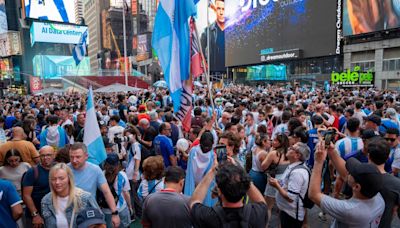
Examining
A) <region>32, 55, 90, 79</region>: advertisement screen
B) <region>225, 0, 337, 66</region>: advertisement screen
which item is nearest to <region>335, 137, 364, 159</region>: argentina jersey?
<region>225, 0, 337, 66</region>: advertisement screen

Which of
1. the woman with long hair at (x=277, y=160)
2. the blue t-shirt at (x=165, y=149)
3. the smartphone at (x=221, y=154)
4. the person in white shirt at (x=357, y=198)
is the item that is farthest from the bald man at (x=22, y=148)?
the person in white shirt at (x=357, y=198)

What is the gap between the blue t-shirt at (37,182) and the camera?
3.70 m

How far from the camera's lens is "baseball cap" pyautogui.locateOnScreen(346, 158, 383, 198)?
228cm

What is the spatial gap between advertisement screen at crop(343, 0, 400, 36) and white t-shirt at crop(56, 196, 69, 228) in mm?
33937

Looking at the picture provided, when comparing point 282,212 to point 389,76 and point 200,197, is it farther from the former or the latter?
point 389,76

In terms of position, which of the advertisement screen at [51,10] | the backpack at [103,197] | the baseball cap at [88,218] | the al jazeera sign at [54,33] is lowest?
the backpack at [103,197]

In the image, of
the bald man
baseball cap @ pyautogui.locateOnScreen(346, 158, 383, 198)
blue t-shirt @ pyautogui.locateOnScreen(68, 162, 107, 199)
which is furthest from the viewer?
the bald man

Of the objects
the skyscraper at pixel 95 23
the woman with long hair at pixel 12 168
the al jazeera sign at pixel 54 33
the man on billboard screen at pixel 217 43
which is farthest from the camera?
the skyscraper at pixel 95 23

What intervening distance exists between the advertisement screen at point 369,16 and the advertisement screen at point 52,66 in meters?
42.3

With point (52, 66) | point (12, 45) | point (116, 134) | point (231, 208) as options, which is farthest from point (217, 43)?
point (231, 208)

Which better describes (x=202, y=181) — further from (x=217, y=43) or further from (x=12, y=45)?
(x=217, y=43)

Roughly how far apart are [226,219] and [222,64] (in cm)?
7588

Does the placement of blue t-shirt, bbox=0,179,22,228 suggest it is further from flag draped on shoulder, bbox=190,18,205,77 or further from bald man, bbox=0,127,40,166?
flag draped on shoulder, bbox=190,18,205,77

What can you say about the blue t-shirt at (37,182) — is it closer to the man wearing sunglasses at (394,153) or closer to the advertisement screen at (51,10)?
the man wearing sunglasses at (394,153)
